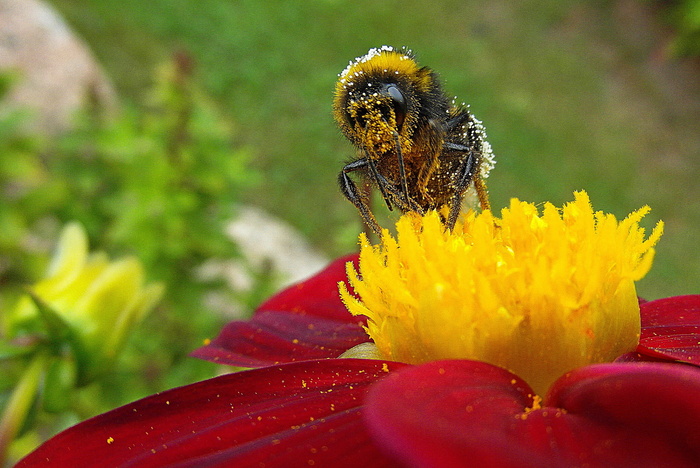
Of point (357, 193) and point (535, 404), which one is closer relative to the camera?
point (535, 404)

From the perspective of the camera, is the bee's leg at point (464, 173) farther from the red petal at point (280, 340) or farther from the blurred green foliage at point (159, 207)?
the blurred green foliage at point (159, 207)

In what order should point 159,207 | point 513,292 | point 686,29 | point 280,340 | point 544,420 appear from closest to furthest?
point 544,420, point 513,292, point 280,340, point 159,207, point 686,29

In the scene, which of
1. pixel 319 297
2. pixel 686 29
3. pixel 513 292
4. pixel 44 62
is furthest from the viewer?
pixel 686 29

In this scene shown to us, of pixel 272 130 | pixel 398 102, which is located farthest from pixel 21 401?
pixel 272 130

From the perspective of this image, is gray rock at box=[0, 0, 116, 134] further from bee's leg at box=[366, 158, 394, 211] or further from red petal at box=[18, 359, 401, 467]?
red petal at box=[18, 359, 401, 467]

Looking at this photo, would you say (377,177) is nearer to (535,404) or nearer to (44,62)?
(535,404)

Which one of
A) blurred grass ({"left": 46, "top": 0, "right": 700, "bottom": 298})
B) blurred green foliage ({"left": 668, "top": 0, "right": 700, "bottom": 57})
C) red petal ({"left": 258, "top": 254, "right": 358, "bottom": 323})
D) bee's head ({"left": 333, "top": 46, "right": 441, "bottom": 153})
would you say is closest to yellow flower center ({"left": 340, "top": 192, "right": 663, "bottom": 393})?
bee's head ({"left": 333, "top": 46, "right": 441, "bottom": 153})

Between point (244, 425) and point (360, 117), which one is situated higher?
point (360, 117)
